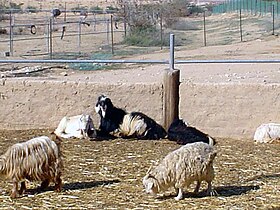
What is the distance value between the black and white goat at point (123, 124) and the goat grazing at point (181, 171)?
408 cm

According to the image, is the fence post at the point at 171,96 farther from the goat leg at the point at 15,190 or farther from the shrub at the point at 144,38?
the shrub at the point at 144,38

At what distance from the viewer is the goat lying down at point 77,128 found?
11.6 metres

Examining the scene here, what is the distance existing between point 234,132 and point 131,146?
205 centimetres

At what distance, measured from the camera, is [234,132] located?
12.0 meters

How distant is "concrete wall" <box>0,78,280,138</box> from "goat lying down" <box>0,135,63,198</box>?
184 inches

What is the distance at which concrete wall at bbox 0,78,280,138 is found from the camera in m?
12.0

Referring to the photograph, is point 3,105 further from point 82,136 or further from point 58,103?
point 82,136

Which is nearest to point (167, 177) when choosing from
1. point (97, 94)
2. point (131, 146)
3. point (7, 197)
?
point (7, 197)

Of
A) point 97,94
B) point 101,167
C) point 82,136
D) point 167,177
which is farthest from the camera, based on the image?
point 97,94

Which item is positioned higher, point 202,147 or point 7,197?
point 202,147

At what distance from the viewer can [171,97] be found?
12.1 meters

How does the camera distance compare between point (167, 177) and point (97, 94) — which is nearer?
point (167, 177)

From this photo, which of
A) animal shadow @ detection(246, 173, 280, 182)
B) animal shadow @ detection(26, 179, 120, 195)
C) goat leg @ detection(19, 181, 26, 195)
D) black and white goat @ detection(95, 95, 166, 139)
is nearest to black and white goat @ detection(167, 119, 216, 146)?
black and white goat @ detection(95, 95, 166, 139)

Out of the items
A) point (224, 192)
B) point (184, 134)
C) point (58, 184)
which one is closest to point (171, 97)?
point (184, 134)
